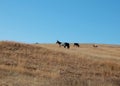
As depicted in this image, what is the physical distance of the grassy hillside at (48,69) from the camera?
21453mm

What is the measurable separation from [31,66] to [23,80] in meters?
Answer: 7.79

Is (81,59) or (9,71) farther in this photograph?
(81,59)

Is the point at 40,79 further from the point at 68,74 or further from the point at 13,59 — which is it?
the point at 13,59

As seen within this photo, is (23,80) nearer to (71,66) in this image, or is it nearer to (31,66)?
(31,66)

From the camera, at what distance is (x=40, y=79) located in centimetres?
2223

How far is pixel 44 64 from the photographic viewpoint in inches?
1231

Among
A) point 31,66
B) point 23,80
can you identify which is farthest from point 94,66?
point 23,80

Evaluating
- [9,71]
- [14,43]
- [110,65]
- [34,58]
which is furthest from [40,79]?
[14,43]

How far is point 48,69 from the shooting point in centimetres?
2856

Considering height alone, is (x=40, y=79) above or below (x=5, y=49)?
below

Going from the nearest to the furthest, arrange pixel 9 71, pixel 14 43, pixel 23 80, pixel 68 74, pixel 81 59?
pixel 23 80, pixel 9 71, pixel 68 74, pixel 81 59, pixel 14 43

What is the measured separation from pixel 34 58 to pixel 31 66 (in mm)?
5034

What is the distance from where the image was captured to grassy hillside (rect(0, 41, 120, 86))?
70.4 feet

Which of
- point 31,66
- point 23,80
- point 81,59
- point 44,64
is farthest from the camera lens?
point 81,59
